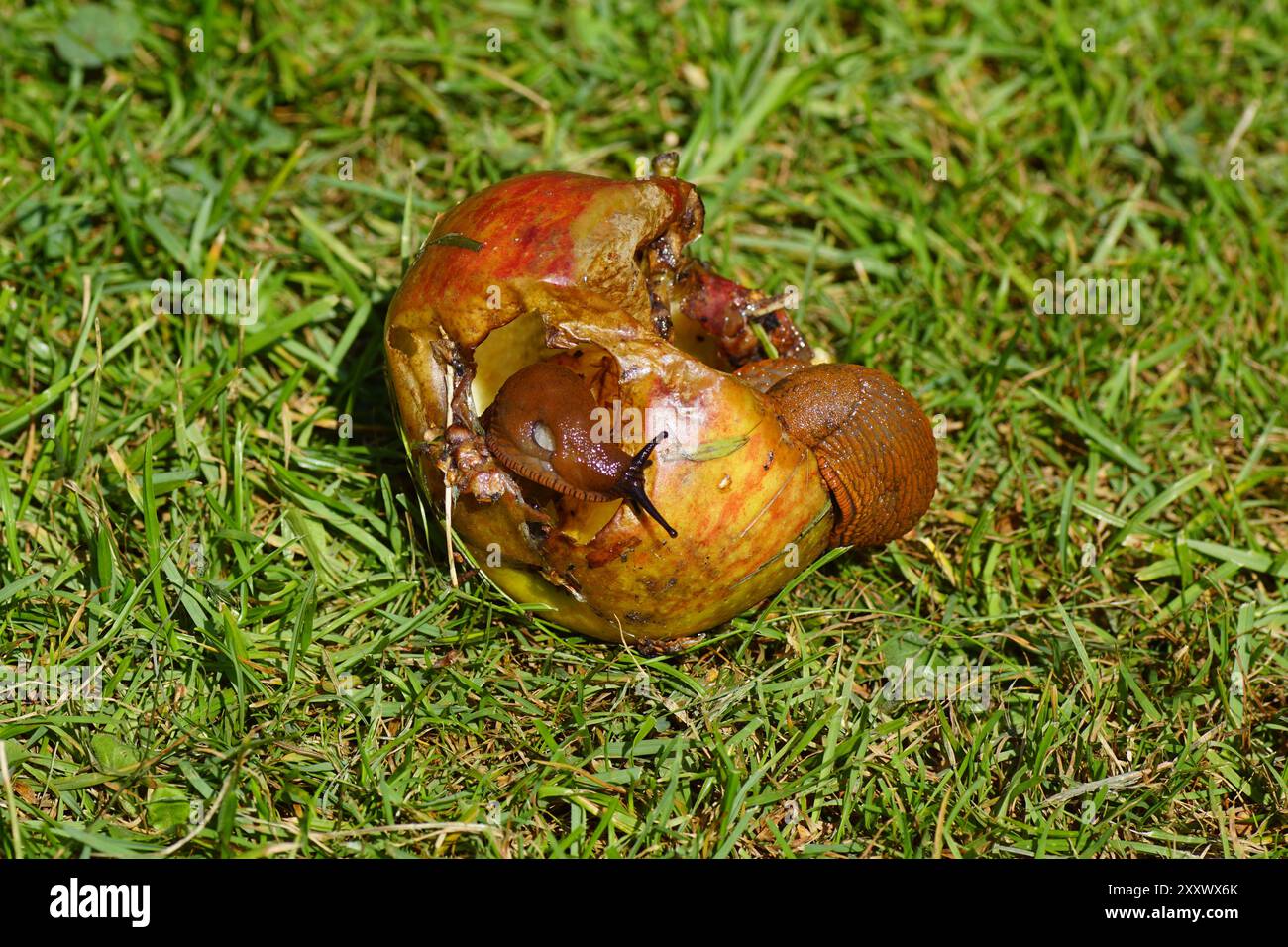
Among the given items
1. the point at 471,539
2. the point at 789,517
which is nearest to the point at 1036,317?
the point at 789,517

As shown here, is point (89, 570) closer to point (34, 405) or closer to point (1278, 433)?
point (34, 405)

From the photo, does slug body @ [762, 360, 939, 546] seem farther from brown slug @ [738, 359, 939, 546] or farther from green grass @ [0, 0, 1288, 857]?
green grass @ [0, 0, 1288, 857]

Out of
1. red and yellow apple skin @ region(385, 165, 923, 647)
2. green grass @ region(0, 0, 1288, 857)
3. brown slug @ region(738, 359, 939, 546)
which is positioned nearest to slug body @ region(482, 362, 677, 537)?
red and yellow apple skin @ region(385, 165, 923, 647)

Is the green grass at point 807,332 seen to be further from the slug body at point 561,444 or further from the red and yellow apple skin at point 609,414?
the slug body at point 561,444

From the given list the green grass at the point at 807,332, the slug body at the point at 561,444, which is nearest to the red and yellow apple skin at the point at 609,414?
the slug body at the point at 561,444

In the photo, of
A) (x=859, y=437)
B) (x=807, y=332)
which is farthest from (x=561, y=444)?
(x=807, y=332)

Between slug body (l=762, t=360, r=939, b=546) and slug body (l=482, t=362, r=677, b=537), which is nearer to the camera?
slug body (l=482, t=362, r=677, b=537)

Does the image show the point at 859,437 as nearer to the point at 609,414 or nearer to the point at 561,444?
the point at 609,414
